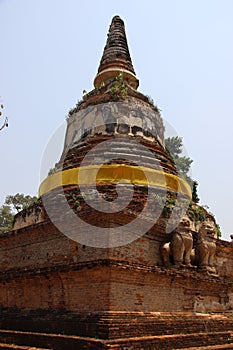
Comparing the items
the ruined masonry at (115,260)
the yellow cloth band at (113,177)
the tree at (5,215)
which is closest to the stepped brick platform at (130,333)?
the ruined masonry at (115,260)

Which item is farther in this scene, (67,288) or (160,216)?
(160,216)

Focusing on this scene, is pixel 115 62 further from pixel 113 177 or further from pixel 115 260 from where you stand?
pixel 115 260

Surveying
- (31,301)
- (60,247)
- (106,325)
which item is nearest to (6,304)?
(31,301)

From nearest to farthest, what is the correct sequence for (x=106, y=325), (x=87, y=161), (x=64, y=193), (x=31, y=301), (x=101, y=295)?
(x=106, y=325), (x=101, y=295), (x=31, y=301), (x=64, y=193), (x=87, y=161)

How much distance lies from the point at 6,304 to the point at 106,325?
5.36 m

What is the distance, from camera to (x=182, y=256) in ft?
41.2

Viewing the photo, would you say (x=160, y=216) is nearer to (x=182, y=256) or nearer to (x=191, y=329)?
(x=182, y=256)

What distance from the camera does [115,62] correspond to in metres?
21.7

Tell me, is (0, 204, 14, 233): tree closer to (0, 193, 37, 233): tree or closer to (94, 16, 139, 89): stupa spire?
(0, 193, 37, 233): tree

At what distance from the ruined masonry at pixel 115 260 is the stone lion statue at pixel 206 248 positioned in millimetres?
35

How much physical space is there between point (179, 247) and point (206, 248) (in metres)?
1.36

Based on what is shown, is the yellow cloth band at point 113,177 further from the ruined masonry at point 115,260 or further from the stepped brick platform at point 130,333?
the stepped brick platform at point 130,333

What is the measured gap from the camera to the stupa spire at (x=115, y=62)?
843 inches

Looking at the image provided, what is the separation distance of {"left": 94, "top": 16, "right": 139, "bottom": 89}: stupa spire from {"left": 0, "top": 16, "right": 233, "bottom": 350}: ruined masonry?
15.1 feet
